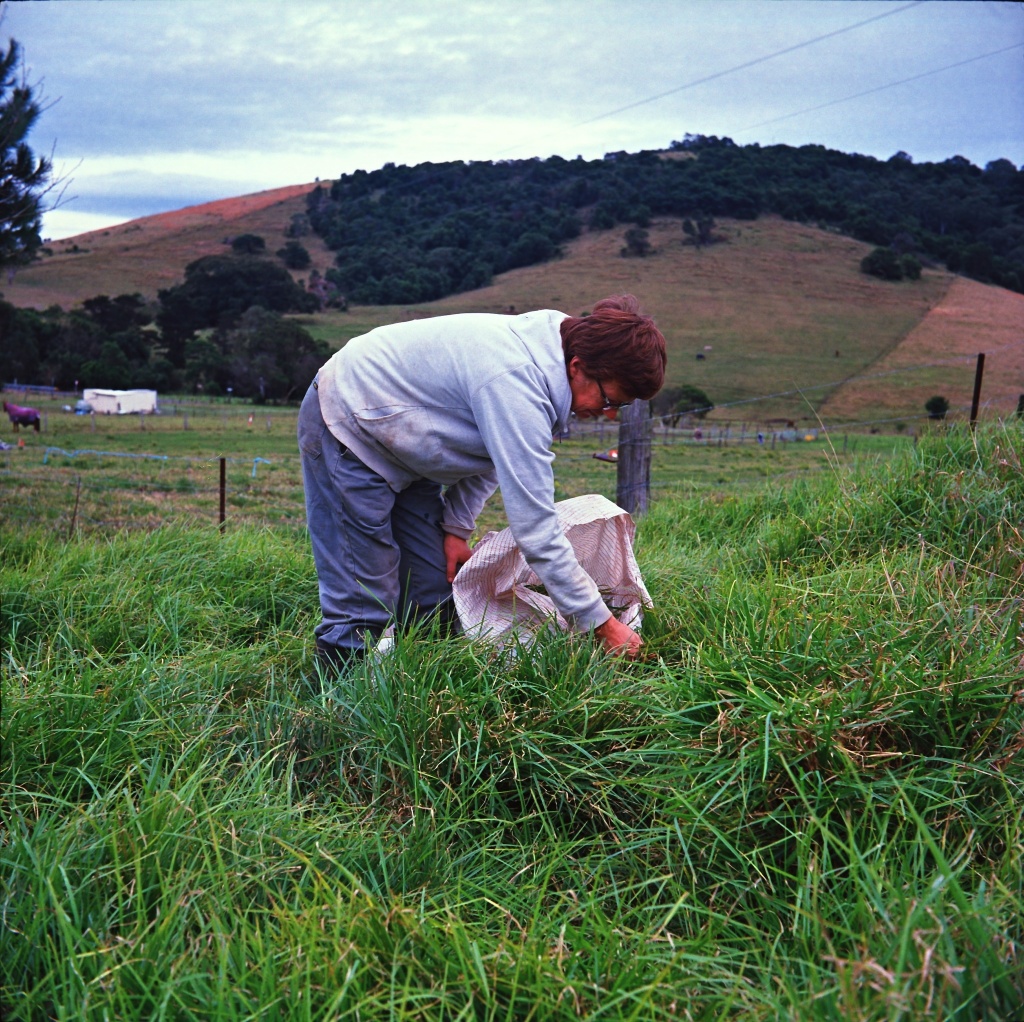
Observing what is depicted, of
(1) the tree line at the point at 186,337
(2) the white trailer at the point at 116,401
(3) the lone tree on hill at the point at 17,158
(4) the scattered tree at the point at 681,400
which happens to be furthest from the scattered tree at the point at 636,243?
(3) the lone tree on hill at the point at 17,158

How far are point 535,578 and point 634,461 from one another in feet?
10.2

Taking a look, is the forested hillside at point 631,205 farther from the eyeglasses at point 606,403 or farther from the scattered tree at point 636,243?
the eyeglasses at point 606,403

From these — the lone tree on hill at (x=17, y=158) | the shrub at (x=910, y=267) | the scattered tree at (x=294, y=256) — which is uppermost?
the shrub at (x=910, y=267)

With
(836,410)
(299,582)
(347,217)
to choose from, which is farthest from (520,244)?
(299,582)

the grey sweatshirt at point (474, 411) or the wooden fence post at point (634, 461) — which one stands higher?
the grey sweatshirt at point (474, 411)

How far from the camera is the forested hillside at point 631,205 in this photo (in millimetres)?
34219

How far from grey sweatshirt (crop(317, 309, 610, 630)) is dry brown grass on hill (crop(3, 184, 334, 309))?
33.2 meters

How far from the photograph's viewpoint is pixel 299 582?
418 centimetres

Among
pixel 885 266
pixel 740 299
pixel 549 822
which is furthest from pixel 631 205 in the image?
pixel 549 822

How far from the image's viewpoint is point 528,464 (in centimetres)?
266

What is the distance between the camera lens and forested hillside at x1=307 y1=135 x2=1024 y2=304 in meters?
34.2

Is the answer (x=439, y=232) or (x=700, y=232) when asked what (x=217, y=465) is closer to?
(x=439, y=232)

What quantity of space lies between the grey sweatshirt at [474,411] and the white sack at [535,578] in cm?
24

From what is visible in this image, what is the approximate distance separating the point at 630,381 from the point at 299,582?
208cm
